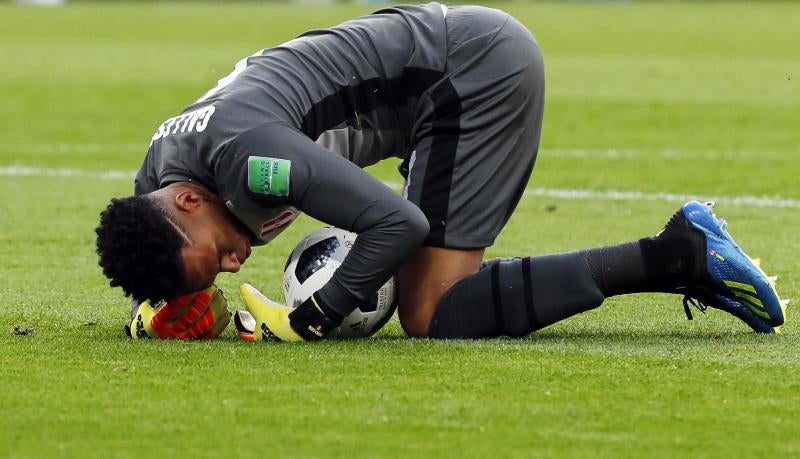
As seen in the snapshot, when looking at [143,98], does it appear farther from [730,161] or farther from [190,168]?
[190,168]

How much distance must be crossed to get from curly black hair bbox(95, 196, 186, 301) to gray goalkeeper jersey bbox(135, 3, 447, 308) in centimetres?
23

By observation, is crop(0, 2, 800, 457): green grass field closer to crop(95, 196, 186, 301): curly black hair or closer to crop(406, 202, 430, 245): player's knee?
crop(95, 196, 186, 301): curly black hair

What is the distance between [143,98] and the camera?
65.6 ft

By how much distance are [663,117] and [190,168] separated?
11.9 m

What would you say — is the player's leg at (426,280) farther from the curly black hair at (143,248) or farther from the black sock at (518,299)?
the curly black hair at (143,248)

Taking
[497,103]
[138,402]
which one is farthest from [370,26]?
[138,402]

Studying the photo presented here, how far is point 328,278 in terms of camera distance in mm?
6066

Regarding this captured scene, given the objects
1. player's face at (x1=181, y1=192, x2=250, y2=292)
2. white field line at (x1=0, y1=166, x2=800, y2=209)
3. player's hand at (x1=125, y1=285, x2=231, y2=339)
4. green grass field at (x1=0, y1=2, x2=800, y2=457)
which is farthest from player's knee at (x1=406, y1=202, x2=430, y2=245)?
white field line at (x1=0, y1=166, x2=800, y2=209)

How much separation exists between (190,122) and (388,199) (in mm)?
799

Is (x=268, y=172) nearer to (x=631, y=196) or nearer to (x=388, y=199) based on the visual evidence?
(x=388, y=199)

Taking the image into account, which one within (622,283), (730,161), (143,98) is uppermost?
(622,283)

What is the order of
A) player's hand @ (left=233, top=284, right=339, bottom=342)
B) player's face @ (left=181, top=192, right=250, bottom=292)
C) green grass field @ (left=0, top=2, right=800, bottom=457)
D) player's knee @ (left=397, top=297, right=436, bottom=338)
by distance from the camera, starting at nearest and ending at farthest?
1. green grass field @ (left=0, top=2, right=800, bottom=457)
2. player's face @ (left=181, top=192, right=250, bottom=292)
3. player's hand @ (left=233, top=284, right=339, bottom=342)
4. player's knee @ (left=397, top=297, right=436, bottom=338)

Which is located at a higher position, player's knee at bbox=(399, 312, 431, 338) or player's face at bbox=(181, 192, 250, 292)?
player's face at bbox=(181, 192, 250, 292)

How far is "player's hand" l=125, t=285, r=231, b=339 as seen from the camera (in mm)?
5938
